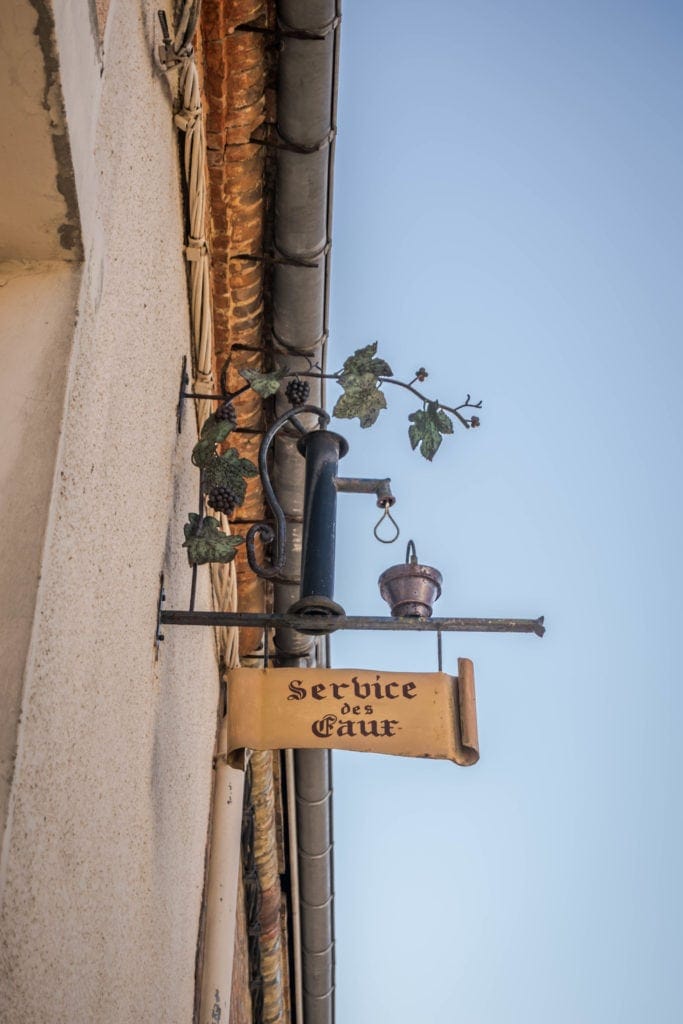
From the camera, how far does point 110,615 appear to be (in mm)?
1551

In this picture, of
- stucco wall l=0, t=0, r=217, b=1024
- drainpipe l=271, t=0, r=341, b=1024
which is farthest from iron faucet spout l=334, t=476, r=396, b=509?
drainpipe l=271, t=0, r=341, b=1024

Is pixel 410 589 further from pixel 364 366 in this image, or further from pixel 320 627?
pixel 364 366

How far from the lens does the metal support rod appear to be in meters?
2.04

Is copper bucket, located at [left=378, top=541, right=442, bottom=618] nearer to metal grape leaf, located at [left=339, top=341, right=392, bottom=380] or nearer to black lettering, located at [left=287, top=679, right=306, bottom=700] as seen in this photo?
black lettering, located at [left=287, top=679, right=306, bottom=700]

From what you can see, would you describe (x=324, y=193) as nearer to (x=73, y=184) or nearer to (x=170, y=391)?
(x=170, y=391)

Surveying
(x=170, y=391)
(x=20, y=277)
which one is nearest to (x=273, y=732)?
(x=170, y=391)

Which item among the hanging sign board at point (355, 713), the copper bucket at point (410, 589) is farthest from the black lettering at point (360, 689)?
the copper bucket at point (410, 589)

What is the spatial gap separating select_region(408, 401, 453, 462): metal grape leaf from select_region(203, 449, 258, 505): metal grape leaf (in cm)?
51

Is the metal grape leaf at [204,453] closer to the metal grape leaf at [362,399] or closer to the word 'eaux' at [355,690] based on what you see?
the metal grape leaf at [362,399]

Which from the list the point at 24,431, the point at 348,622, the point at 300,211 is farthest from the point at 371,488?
the point at 24,431

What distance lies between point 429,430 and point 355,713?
0.86 meters

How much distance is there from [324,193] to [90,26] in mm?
1597

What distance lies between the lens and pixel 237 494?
218 cm

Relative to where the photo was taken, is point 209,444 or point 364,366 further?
point 364,366
